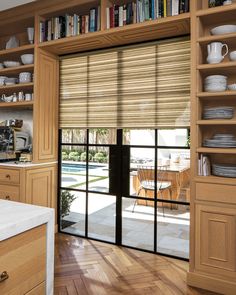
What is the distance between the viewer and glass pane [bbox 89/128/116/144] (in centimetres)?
309

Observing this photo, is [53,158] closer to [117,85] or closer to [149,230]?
[117,85]

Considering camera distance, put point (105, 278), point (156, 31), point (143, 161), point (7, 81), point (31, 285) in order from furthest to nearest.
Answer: point (7, 81), point (143, 161), point (156, 31), point (105, 278), point (31, 285)

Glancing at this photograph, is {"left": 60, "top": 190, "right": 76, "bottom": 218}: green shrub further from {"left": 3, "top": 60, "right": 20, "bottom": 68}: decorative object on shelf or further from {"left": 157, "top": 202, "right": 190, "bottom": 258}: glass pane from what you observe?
{"left": 3, "top": 60, "right": 20, "bottom": 68}: decorative object on shelf

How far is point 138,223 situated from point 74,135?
4.48 ft

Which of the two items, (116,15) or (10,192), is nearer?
(116,15)

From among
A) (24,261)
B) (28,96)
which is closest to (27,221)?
(24,261)

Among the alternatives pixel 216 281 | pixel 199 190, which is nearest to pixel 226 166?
pixel 199 190

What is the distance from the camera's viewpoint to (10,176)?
2986 millimetres

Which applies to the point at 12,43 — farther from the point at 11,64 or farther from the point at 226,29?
the point at 226,29

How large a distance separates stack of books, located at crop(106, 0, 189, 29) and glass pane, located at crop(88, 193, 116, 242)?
1.95 m

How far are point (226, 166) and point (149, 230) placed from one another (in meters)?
1.25

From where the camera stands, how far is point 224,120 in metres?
2.12

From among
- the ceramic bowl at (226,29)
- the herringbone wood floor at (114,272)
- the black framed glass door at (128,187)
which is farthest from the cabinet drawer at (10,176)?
the ceramic bowl at (226,29)

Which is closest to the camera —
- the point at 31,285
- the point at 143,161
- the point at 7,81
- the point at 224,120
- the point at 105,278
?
the point at 31,285
